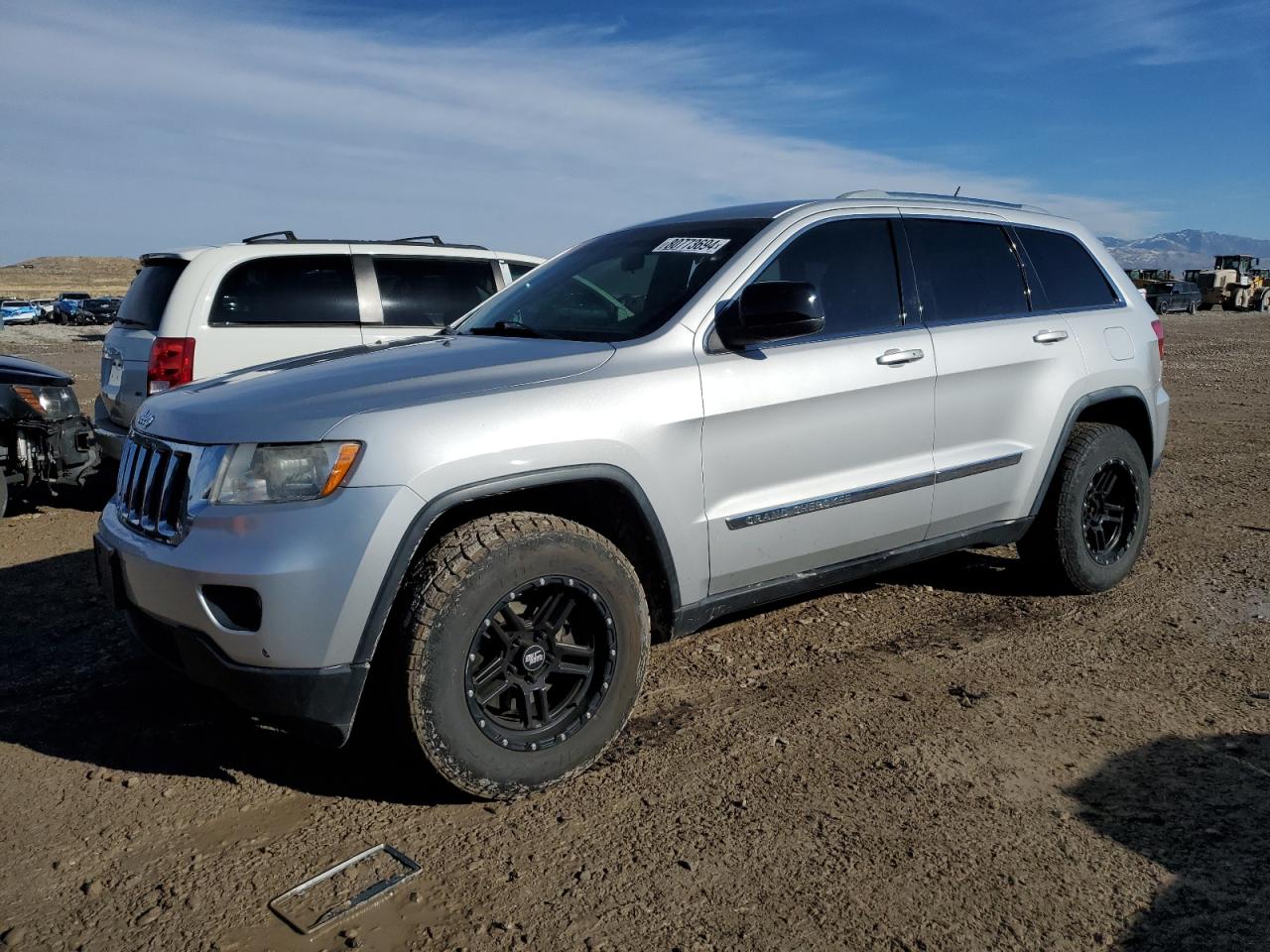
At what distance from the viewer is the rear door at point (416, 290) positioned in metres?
7.63

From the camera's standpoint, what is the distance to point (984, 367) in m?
4.49

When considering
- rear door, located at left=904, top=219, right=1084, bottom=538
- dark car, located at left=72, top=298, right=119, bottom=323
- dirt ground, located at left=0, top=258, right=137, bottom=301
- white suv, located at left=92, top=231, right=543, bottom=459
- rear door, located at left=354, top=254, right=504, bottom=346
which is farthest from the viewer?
dirt ground, located at left=0, top=258, right=137, bottom=301

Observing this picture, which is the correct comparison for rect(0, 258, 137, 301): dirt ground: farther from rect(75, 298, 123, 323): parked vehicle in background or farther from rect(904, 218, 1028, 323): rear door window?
rect(904, 218, 1028, 323): rear door window

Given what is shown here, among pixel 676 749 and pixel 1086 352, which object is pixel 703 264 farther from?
pixel 1086 352

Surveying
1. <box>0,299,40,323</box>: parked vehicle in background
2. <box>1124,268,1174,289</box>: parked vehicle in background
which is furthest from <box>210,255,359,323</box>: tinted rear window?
<box>1124,268,1174,289</box>: parked vehicle in background

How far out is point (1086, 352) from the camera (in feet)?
16.3

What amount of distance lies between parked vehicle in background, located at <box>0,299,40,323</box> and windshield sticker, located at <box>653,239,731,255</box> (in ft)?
163

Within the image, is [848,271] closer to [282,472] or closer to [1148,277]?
[282,472]

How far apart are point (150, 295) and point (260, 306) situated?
2.52 ft

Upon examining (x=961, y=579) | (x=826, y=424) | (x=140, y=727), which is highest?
(x=826, y=424)

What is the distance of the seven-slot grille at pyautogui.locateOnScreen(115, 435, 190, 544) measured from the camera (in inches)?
125

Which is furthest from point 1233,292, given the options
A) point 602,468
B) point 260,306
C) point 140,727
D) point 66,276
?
point 66,276

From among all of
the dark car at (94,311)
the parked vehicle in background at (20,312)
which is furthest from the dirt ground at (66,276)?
the dark car at (94,311)

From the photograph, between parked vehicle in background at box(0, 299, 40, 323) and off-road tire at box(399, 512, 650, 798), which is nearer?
off-road tire at box(399, 512, 650, 798)
